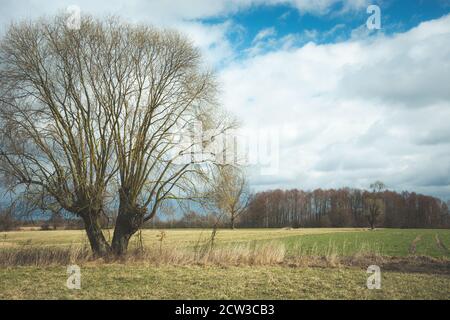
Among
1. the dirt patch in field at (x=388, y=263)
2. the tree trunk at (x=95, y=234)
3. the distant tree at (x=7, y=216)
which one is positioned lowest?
the dirt patch in field at (x=388, y=263)

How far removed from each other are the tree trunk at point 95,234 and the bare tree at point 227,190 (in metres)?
5.40

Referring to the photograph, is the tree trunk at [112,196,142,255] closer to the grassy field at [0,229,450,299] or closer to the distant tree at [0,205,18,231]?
the grassy field at [0,229,450,299]

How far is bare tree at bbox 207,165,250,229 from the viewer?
18.9 m

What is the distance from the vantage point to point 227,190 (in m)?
18.9

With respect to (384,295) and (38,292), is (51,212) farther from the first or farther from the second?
(384,295)

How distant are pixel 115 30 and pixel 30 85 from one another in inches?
181

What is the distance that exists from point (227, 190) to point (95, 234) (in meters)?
6.58

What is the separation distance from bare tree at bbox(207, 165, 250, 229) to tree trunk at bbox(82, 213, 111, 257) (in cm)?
540

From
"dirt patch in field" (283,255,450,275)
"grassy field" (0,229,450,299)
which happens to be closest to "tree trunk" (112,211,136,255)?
"grassy field" (0,229,450,299)

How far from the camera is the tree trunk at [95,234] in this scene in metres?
17.7

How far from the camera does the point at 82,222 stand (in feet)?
60.1

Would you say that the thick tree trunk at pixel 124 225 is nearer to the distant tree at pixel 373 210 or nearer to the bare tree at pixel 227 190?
the bare tree at pixel 227 190

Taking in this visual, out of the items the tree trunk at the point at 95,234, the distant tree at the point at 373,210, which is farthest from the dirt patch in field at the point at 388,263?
the distant tree at the point at 373,210
